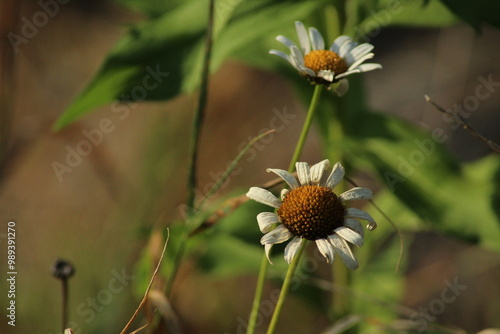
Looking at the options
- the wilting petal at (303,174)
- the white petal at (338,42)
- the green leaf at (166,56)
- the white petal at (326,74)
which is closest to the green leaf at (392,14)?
the green leaf at (166,56)

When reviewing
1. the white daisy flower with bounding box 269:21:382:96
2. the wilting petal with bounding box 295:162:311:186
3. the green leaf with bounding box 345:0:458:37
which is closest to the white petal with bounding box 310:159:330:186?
the wilting petal with bounding box 295:162:311:186

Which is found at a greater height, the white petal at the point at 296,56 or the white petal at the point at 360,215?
the white petal at the point at 296,56

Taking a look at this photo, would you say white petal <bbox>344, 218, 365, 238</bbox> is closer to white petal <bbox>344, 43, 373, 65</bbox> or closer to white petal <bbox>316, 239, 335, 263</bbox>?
white petal <bbox>316, 239, 335, 263</bbox>

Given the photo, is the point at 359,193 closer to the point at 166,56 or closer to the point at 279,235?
the point at 279,235

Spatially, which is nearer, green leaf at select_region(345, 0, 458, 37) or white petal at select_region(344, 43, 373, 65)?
white petal at select_region(344, 43, 373, 65)

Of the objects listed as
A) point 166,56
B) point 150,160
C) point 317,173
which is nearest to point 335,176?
point 317,173

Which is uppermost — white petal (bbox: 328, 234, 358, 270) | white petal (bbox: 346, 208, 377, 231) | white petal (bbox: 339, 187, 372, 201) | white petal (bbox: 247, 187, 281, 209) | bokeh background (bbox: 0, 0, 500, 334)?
white petal (bbox: 339, 187, 372, 201)

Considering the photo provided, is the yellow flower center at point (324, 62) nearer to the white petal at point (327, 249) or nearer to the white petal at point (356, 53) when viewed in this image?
the white petal at point (356, 53)
